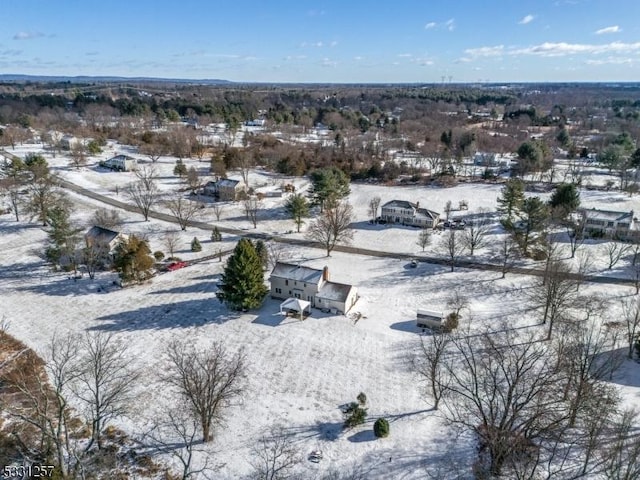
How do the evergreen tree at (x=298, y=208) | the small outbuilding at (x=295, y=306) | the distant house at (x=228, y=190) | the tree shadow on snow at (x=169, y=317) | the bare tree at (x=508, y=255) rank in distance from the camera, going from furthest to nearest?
the distant house at (x=228, y=190)
the evergreen tree at (x=298, y=208)
the bare tree at (x=508, y=255)
the small outbuilding at (x=295, y=306)
the tree shadow on snow at (x=169, y=317)

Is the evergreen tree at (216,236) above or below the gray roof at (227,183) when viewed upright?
below

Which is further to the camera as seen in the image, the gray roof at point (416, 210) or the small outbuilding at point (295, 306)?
the gray roof at point (416, 210)

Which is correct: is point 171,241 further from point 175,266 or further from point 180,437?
point 180,437

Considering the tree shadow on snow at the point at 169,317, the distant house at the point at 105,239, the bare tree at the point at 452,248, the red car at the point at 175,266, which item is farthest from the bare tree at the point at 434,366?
the distant house at the point at 105,239

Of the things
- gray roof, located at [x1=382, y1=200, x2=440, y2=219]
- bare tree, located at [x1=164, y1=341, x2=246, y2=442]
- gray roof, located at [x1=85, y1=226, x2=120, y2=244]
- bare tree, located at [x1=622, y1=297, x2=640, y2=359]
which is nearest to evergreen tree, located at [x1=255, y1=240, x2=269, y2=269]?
bare tree, located at [x1=164, y1=341, x2=246, y2=442]

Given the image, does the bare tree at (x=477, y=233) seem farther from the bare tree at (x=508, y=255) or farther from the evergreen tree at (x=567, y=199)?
the evergreen tree at (x=567, y=199)

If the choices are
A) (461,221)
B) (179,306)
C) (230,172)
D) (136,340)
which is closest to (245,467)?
(136,340)

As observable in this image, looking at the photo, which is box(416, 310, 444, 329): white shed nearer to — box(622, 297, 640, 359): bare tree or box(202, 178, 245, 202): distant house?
box(622, 297, 640, 359): bare tree
